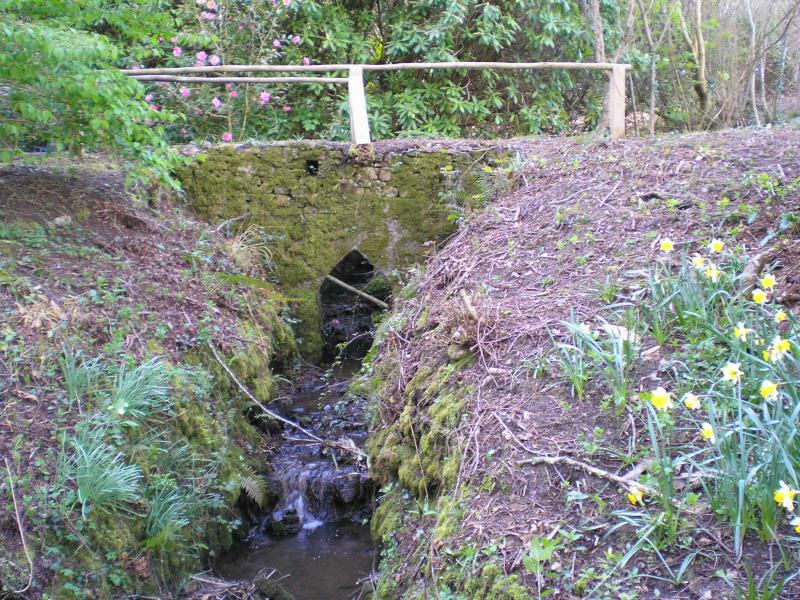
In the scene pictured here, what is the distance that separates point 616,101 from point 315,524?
5.57 meters

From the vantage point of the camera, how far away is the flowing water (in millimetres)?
4531

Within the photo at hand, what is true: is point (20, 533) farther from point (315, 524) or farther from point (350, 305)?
point (350, 305)

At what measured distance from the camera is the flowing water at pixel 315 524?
453 cm

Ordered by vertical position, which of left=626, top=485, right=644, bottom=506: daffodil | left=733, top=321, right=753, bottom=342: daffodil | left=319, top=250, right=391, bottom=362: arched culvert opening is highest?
left=733, top=321, right=753, bottom=342: daffodil

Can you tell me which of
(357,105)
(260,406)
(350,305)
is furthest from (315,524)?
(357,105)

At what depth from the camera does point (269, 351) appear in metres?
6.47

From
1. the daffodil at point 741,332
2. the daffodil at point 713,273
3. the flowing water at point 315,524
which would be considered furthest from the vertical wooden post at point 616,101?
the daffodil at point 741,332

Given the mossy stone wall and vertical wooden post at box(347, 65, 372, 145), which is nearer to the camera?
vertical wooden post at box(347, 65, 372, 145)

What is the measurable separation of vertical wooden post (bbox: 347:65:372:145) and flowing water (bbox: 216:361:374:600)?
310 cm

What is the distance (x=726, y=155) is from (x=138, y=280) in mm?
4752

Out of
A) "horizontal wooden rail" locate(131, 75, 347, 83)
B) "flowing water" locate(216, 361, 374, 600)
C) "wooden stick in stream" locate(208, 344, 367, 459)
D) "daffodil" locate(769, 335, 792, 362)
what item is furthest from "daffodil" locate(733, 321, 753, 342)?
"horizontal wooden rail" locate(131, 75, 347, 83)

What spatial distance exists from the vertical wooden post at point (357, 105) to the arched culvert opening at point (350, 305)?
1.41m

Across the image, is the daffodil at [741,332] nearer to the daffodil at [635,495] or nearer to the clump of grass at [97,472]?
the daffodil at [635,495]

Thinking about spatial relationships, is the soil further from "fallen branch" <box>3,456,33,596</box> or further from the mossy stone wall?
"fallen branch" <box>3,456,33,596</box>
